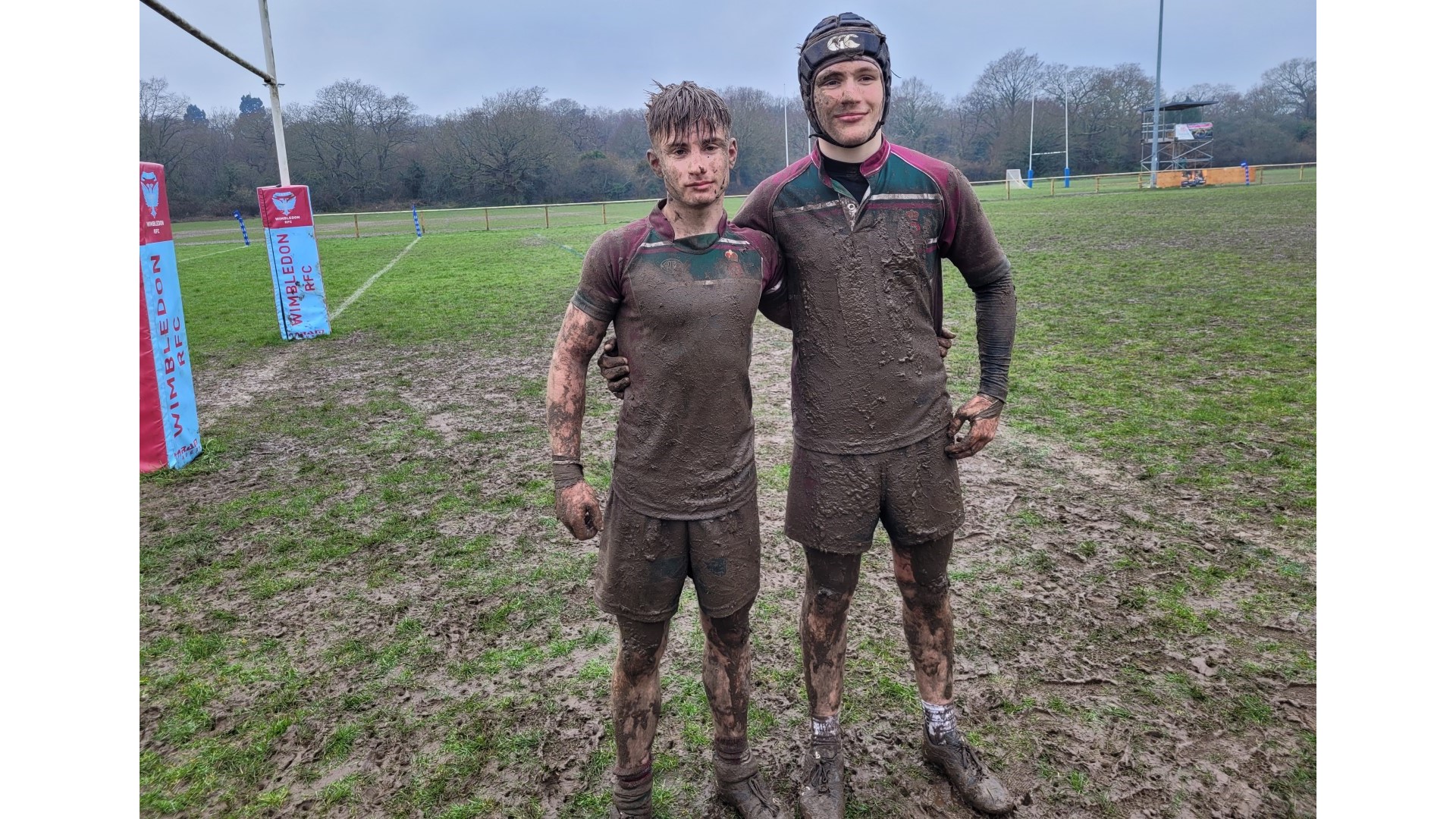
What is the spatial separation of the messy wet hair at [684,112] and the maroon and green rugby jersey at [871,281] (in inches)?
10.2

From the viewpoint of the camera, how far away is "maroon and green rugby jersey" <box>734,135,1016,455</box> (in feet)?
7.93

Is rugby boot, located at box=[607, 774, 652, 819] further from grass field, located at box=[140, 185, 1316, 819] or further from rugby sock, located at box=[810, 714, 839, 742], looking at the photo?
rugby sock, located at box=[810, 714, 839, 742]

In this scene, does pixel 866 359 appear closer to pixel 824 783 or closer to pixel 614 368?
pixel 614 368

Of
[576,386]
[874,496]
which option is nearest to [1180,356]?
[874,496]

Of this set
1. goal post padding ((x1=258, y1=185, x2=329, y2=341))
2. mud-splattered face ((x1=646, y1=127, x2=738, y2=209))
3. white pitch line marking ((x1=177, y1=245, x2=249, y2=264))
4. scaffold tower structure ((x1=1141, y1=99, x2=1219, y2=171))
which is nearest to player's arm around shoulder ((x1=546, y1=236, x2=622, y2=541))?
mud-splattered face ((x1=646, y1=127, x2=738, y2=209))

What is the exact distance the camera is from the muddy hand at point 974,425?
2.60 metres

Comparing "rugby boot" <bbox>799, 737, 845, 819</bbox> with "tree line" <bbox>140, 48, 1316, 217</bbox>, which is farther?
"tree line" <bbox>140, 48, 1316, 217</bbox>

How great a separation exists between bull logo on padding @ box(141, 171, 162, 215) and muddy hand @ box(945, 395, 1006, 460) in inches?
234

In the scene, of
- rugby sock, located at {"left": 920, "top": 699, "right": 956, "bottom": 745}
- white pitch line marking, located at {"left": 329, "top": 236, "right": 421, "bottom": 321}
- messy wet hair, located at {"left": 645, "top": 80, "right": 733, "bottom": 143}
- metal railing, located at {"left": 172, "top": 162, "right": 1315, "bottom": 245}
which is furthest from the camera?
metal railing, located at {"left": 172, "top": 162, "right": 1315, "bottom": 245}

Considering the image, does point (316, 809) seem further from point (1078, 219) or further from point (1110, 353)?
point (1078, 219)

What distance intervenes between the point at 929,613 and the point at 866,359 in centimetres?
87

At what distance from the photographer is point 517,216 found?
41.2 m

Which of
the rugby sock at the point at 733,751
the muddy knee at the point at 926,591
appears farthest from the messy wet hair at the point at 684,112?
the rugby sock at the point at 733,751

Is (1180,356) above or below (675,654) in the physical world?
above
